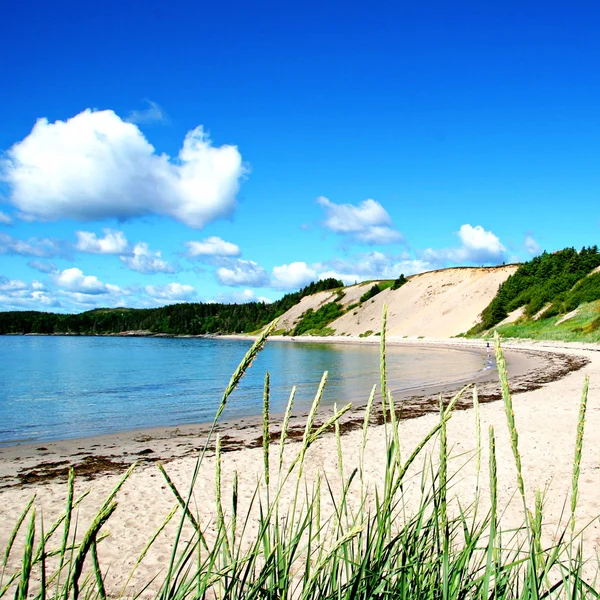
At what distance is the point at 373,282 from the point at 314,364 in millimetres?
71987

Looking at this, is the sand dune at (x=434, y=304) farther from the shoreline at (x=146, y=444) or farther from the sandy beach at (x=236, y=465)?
the sandy beach at (x=236, y=465)

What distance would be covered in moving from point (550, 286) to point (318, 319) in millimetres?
51110

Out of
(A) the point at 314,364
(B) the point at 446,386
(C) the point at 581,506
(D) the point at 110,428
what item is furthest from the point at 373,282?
(C) the point at 581,506

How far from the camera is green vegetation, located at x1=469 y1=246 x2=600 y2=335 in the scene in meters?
47.4

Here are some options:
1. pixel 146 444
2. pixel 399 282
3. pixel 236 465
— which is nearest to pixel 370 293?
pixel 399 282

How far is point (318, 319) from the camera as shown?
99688 millimetres

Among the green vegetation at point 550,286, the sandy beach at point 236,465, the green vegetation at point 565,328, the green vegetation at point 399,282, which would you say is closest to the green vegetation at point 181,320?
the green vegetation at point 399,282

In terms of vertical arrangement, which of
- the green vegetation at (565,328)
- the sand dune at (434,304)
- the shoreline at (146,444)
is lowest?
the shoreline at (146,444)

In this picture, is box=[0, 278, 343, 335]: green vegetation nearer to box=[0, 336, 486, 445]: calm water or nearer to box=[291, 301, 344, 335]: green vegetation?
box=[291, 301, 344, 335]: green vegetation

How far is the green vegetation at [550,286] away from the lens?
47406mm

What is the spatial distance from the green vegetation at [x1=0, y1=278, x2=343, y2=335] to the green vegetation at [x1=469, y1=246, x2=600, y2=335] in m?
54.6

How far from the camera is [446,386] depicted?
73.7ft

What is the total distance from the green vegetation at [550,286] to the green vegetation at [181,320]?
2148 inches

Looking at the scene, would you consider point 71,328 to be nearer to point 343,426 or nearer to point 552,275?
point 552,275
